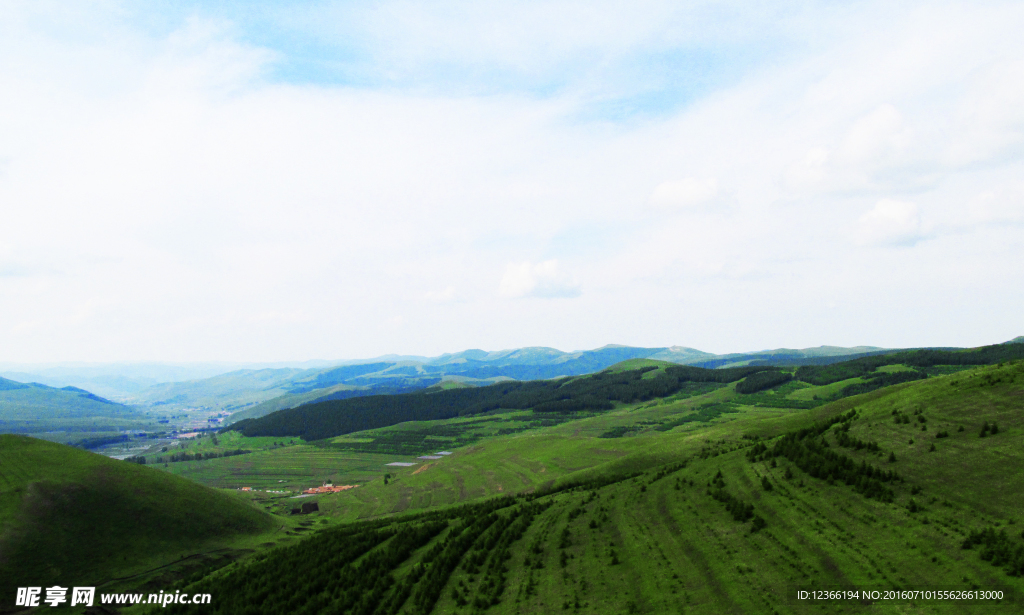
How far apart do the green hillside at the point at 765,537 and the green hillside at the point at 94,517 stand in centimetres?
4963

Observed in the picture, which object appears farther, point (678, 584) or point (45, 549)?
point (45, 549)

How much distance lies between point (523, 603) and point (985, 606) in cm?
2780

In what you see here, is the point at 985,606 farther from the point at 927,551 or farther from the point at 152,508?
the point at 152,508

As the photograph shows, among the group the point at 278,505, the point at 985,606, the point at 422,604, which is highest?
the point at 985,606

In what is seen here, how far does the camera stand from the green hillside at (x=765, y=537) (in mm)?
29844

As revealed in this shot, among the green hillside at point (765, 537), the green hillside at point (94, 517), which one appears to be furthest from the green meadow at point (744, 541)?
the green hillside at point (94, 517)

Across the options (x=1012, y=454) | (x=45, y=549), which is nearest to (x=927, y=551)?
(x=1012, y=454)

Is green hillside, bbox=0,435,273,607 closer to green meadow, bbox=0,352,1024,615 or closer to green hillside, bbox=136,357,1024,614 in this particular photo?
green meadow, bbox=0,352,1024,615

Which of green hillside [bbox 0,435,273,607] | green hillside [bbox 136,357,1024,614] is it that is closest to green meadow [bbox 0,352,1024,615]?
green hillside [bbox 136,357,1024,614]

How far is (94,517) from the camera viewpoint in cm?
11338

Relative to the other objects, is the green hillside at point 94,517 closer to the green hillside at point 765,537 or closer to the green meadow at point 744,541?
the green meadow at point 744,541

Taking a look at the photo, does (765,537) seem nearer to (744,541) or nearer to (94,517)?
(744,541)

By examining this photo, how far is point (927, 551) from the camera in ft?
99.2

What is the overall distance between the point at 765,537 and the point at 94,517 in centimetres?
14169
